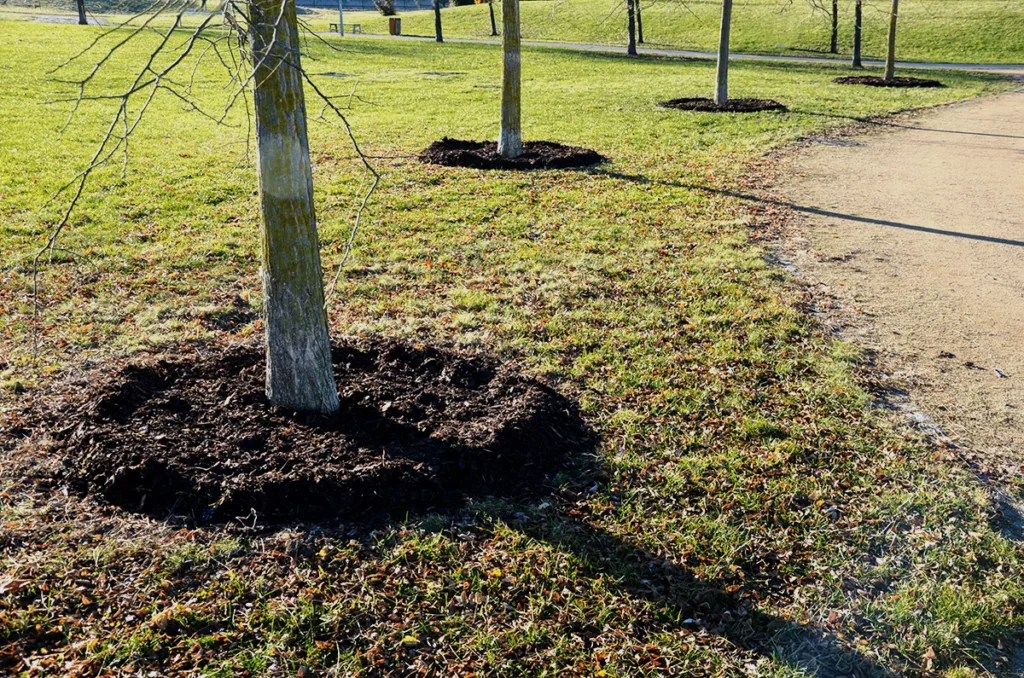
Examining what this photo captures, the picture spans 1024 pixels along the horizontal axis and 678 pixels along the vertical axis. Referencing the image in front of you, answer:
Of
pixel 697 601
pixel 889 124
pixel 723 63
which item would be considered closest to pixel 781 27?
pixel 723 63

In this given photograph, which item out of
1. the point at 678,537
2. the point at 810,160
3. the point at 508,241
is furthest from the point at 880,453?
the point at 810,160

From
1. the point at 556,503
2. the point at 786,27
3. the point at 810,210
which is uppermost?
the point at 786,27

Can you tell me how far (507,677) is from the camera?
320 cm

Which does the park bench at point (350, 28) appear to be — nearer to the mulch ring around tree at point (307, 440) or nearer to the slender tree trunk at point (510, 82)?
the slender tree trunk at point (510, 82)

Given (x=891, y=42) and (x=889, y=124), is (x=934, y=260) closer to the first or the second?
(x=889, y=124)

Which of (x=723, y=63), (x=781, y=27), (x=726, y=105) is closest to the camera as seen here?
(x=723, y=63)

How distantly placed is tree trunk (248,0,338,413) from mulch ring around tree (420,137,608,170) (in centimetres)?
810

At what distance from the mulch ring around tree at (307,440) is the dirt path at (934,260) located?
2.86 m

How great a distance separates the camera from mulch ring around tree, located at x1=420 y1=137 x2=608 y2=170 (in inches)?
487

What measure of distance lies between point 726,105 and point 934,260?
10954 mm

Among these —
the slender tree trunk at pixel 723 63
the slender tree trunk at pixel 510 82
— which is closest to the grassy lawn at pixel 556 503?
the slender tree trunk at pixel 510 82

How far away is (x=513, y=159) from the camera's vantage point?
12.6 m

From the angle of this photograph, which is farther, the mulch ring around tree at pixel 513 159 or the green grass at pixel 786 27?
the green grass at pixel 786 27

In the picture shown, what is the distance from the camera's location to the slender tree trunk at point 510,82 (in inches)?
442
